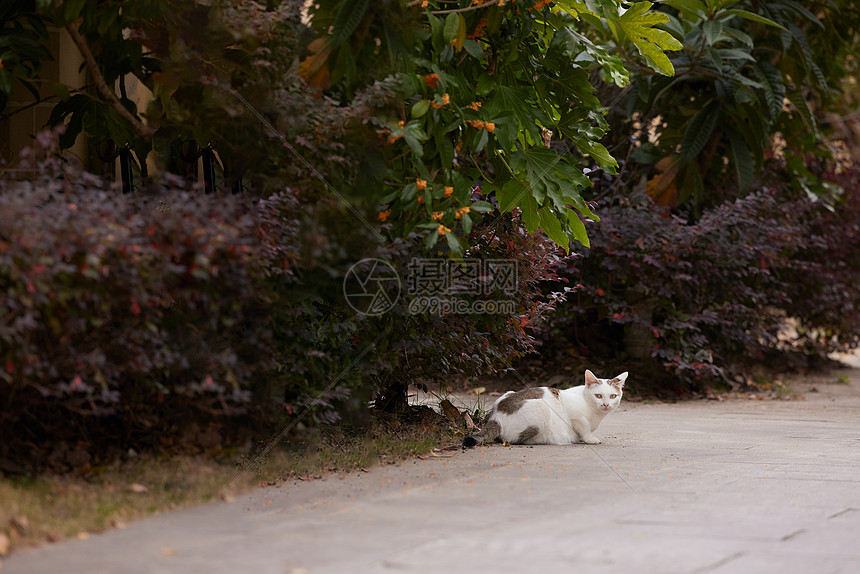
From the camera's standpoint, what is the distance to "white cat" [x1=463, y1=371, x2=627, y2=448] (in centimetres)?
668

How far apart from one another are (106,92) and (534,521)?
4.08 m

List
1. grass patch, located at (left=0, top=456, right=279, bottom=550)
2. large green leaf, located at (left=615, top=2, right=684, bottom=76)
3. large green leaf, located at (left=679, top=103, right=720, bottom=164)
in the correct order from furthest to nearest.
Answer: large green leaf, located at (left=679, top=103, right=720, bottom=164)
large green leaf, located at (left=615, top=2, right=684, bottom=76)
grass patch, located at (left=0, top=456, right=279, bottom=550)

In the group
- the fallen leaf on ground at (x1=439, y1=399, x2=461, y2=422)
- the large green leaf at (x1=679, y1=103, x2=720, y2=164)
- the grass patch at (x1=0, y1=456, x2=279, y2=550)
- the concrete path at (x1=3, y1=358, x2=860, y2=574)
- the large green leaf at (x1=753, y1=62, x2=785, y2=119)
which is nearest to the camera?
the concrete path at (x1=3, y1=358, x2=860, y2=574)

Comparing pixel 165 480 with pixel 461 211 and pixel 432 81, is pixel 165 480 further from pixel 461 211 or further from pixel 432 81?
pixel 432 81

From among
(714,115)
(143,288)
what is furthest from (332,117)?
(714,115)

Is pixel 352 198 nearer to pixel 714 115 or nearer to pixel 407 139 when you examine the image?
pixel 407 139

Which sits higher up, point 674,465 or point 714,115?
point 714,115

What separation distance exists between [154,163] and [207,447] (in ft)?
8.48

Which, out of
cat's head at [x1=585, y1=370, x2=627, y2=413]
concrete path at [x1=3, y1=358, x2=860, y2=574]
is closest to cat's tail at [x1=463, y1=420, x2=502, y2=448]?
concrete path at [x1=3, y1=358, x2=860, y2=574]

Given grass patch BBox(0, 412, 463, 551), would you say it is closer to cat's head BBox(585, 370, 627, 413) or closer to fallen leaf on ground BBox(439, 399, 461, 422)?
fallen leaf on ground BBox(439, 399, 461, 422)

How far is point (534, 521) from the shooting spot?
419 centimetres

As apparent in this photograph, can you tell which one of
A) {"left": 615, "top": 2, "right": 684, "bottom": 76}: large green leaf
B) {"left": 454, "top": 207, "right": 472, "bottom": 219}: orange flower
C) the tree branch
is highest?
{"left": 615, "top": 2, "right": 684, "bottom": 76}: large green leaf

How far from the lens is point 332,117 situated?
5.43 metres

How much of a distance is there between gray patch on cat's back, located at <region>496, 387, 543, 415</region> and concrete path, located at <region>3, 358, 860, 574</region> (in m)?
0.38
